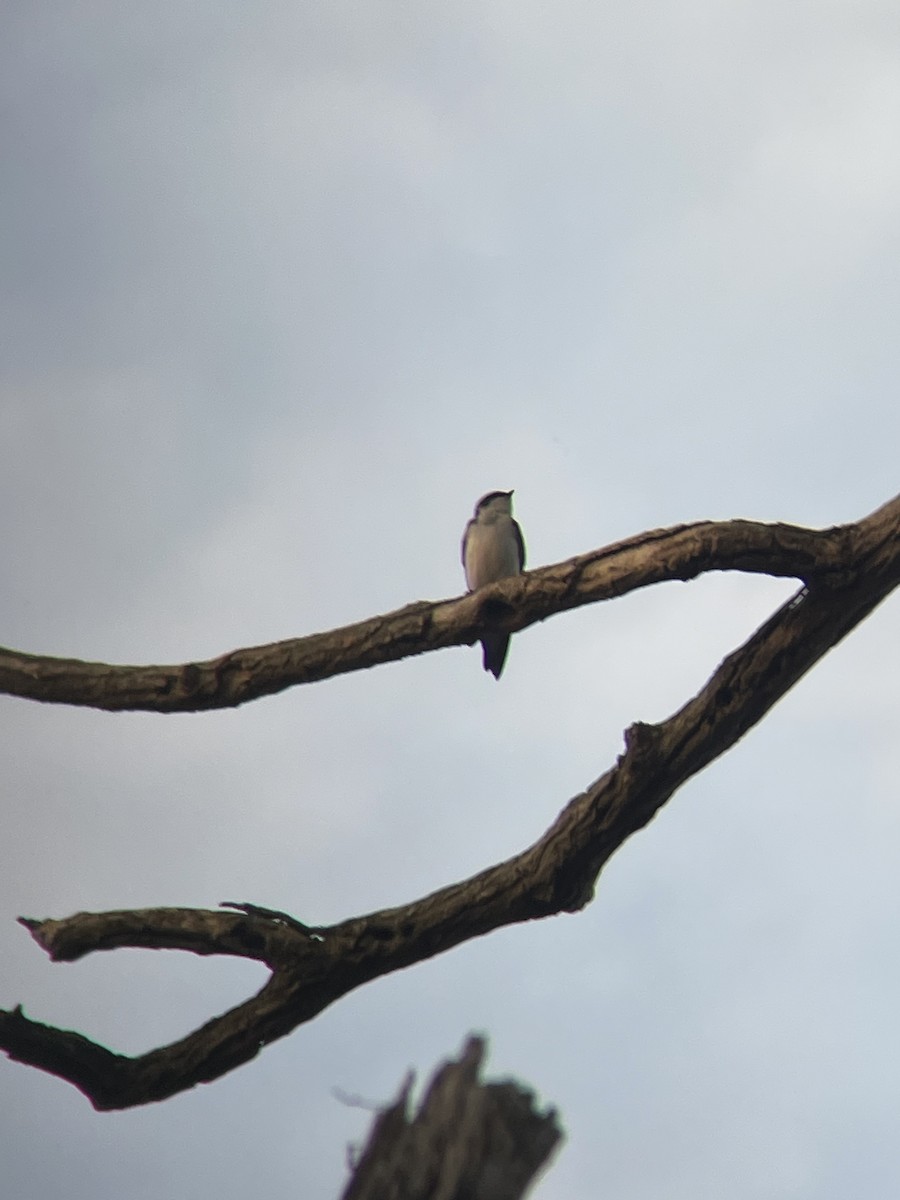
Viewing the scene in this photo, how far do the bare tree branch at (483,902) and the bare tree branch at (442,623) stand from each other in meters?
0.09

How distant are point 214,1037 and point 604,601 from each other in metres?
2.69

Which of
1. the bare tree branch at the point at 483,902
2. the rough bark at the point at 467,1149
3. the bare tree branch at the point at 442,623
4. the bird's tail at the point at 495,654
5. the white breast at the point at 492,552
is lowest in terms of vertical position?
the rough bark at the point at 467,1149

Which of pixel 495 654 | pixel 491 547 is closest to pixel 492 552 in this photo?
pixel 491 547

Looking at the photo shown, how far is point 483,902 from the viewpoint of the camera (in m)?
7.19

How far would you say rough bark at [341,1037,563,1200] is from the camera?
4.43 meters

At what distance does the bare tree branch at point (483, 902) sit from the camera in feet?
22.8

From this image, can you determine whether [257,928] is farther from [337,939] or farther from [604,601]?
[604,601]

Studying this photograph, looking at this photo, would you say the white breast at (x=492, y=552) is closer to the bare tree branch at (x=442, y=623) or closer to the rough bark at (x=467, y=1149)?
the bare tree branch at (x=442, y=623)

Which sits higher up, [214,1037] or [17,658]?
[17,658]

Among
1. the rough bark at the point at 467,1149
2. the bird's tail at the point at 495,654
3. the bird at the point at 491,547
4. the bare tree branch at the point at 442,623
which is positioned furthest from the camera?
the bird at the point at 491,547

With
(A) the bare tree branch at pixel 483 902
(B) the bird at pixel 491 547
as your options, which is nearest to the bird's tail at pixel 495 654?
(B) the bird at pixel 491 547

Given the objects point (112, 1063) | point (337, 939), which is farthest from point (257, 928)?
point (112, 1063)

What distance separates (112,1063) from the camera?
6.93 metres

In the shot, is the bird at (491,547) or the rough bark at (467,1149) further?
the bird at (491,547)
